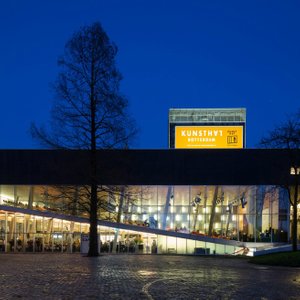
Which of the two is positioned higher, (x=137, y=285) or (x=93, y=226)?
(x=93, y=226)

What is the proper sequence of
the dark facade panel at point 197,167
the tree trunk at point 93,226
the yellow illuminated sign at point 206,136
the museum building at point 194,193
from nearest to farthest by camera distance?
the tree trunk at point 93,226
the museum building at point 194,193
the dark facade panel at point 197,167
the yellow illuminated sign at point 206,136

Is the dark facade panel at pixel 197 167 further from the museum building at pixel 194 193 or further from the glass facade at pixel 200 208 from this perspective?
the glass facade at pixel 200 208

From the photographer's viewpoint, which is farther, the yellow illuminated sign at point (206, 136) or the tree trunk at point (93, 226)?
the yellow illuminated sign at point (206, 136)

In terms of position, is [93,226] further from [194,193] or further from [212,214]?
[212,214]

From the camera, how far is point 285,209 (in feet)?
175

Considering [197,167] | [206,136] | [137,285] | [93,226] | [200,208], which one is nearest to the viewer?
[137,285]

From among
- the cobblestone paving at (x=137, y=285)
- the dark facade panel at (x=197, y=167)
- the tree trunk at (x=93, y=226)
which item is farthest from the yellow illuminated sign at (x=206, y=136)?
the cobblestone paving at (x=137, y=285)

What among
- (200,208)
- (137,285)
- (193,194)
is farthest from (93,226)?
(137,285)

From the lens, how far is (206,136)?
5997 centimetres

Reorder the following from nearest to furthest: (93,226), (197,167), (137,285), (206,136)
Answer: (137,285), (93,226), (197,167), (206,136)

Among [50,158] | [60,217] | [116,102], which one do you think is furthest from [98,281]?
[50,158]

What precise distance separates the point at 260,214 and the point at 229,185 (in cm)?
374

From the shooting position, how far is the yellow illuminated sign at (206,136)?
59656 millimetres

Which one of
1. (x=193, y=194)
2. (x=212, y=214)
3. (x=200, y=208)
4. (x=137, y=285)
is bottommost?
(x=137, y=285)
